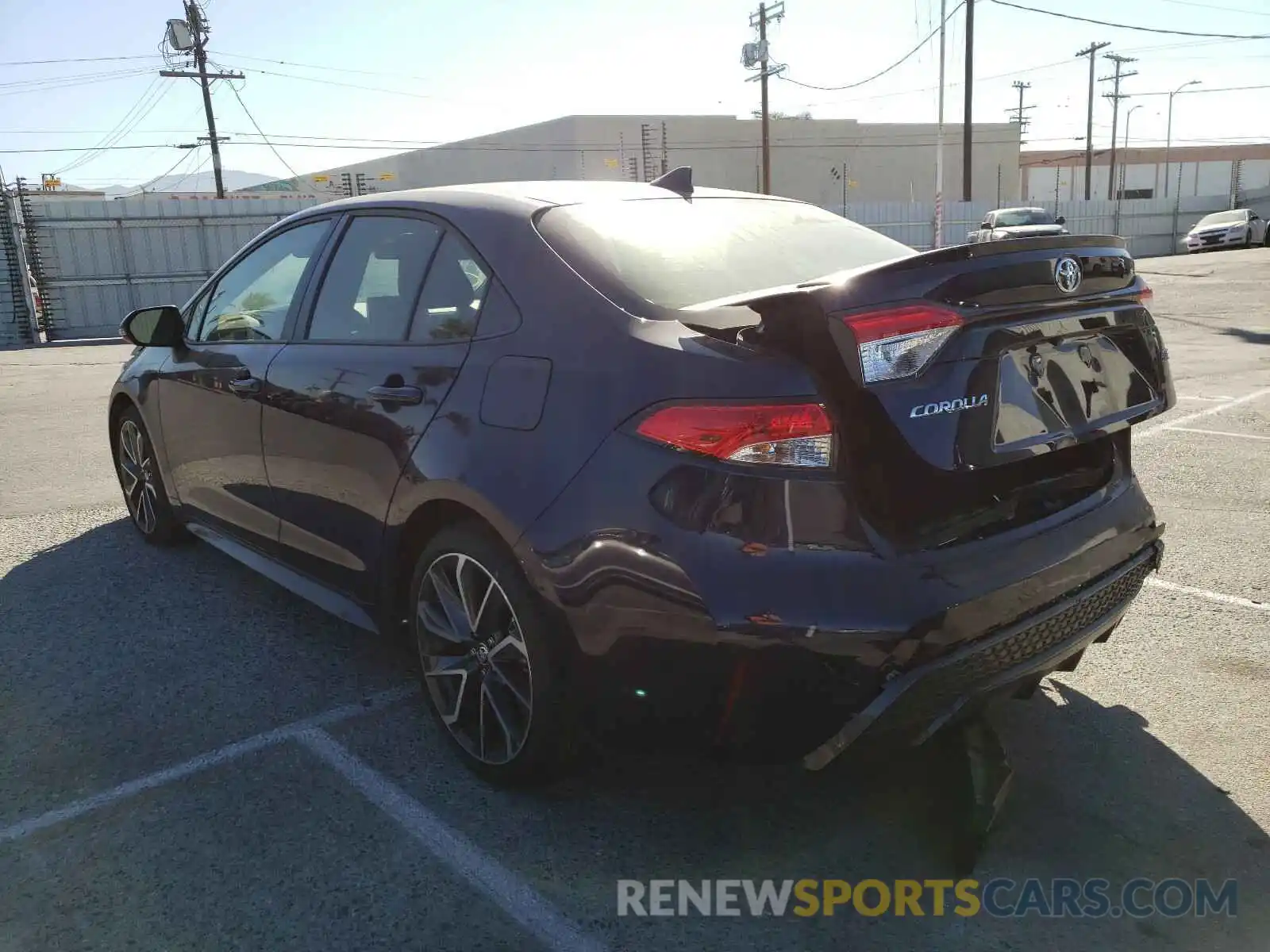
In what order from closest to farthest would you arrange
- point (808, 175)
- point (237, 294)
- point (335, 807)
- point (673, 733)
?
point (673, 733), point (335, 807), point (237, 294), point (808, 175)

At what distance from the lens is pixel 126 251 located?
20.9 metres

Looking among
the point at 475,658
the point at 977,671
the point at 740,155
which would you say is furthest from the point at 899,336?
the point at 740,155

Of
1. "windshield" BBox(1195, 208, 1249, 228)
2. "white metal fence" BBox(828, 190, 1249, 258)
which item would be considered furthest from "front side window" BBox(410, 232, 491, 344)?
"windshield" BBox(1195, 208, 1249, 228)

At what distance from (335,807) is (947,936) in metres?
1.60

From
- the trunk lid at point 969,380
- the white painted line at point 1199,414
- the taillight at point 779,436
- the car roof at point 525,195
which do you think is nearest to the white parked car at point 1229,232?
the white painted line at point 1199,414

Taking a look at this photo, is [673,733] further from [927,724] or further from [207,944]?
[207,944]

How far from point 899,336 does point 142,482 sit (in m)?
4.18

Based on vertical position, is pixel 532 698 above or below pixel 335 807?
above

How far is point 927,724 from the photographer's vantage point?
7.05 ft

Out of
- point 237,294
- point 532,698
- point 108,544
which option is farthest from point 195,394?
point 532,698

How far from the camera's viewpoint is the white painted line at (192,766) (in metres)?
2.68

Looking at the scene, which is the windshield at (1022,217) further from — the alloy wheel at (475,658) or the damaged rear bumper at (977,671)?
the alloy wheel at (475,658)

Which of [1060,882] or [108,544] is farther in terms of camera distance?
[108,544]

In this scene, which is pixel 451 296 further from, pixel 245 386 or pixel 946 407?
pixel 946 407
